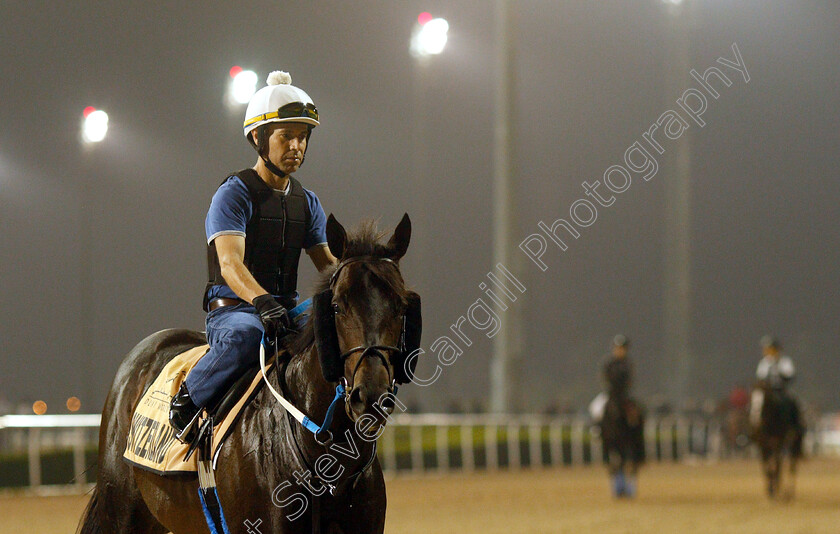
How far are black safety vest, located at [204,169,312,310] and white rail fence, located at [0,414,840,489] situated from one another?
10350mm

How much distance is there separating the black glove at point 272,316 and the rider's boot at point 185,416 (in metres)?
0.58

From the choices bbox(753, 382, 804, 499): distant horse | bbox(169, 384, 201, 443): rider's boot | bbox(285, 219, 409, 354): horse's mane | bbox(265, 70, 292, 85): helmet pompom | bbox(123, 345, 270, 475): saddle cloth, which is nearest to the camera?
bbox(285, 219, 409, 354): horse's mane

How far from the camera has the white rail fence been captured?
50.9 feet

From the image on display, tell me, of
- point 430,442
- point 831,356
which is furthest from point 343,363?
point 831,356

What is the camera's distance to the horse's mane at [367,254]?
164 inches

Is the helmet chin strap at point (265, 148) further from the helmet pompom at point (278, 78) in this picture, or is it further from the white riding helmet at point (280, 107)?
the helmet pompom at point (278, 78)

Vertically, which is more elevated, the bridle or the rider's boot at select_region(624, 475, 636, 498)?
the bridle

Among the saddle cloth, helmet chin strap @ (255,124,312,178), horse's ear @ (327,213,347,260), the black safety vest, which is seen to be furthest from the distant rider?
horse's ear @ (327,213,347,260)

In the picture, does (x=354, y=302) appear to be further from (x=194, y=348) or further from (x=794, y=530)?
(x=794, y=530)

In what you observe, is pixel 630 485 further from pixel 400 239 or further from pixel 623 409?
pixel 400 239

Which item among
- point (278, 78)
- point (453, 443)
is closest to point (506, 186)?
point (453, 443)

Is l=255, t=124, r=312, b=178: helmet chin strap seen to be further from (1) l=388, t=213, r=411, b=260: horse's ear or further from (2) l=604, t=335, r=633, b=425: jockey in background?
(2) l=604, t=335, r=633, b=425: jockey in background

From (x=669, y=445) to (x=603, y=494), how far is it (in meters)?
12.9

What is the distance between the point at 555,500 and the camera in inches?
607
